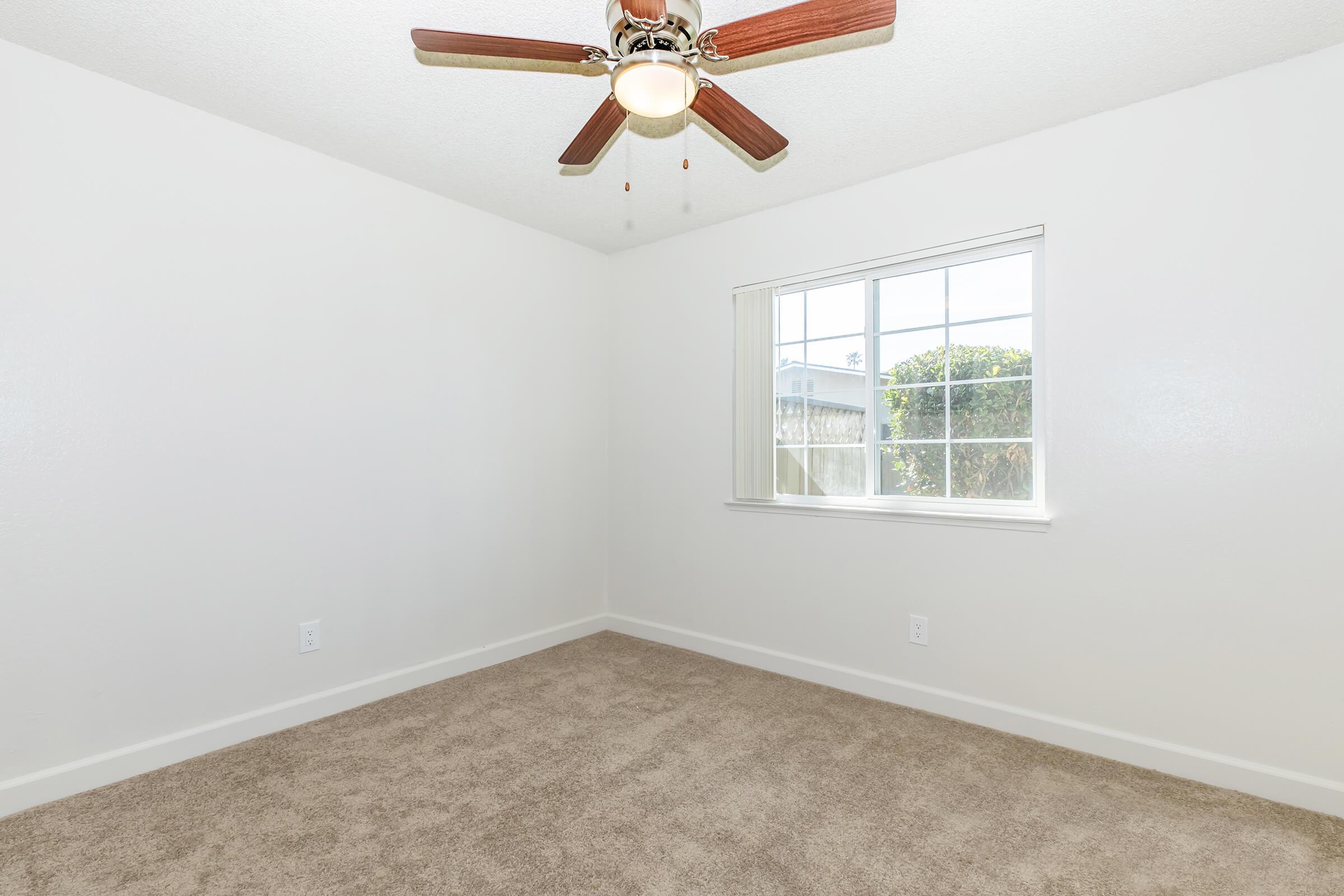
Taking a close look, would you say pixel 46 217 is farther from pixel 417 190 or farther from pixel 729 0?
pixel 729 0

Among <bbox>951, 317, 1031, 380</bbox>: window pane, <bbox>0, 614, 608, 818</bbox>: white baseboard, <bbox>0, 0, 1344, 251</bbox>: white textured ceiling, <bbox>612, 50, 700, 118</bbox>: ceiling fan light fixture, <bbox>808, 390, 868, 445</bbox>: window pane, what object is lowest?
<bbox>0, 614, 608, 818</bbox>: white baseboard

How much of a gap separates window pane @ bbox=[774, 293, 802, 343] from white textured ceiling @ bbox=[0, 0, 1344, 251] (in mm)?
632

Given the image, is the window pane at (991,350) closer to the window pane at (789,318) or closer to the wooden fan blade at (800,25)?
the window pane at (789,318)

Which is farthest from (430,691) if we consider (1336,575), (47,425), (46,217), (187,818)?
(1336,575)

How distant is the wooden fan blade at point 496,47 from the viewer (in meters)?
1.60

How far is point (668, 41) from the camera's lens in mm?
1565

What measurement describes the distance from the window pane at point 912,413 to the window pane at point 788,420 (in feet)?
1.49

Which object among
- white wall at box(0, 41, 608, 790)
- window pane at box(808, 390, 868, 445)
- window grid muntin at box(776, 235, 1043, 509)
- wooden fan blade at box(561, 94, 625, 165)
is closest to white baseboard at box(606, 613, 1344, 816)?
window grid muntin at box(776, 235, 1043, 509)

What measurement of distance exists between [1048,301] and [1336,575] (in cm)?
131

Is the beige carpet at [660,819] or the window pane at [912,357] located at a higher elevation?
the window pane at [912,357]

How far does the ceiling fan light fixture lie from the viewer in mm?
1575

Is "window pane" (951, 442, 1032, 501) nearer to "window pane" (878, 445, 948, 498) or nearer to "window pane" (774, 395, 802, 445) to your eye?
"window pane" (878, 445, 948, 498)

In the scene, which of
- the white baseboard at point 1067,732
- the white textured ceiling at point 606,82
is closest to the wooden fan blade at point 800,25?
the white textured ceiling at point 606,82

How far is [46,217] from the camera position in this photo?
7.22ft
